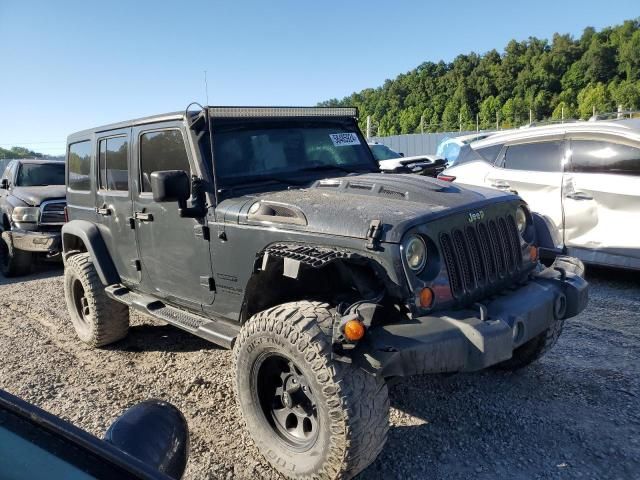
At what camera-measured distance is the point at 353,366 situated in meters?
2.49

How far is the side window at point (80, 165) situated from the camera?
16.4ft

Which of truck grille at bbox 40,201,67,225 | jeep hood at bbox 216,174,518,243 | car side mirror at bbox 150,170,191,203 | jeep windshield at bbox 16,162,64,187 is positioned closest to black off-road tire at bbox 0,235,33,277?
truck grille at bbox 40,201,67,225

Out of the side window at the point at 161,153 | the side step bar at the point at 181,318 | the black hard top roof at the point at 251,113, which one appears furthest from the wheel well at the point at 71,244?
the side window at the point at 161,153

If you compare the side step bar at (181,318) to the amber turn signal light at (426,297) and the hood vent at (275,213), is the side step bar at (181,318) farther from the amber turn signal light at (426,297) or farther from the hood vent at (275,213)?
the amber turn signal light at (426,297)

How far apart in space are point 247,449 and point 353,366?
3.63ft

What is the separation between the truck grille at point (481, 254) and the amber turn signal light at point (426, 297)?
0.62 ft

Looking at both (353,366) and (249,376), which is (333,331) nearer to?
(353,366)

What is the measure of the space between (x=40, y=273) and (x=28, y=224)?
3.42ft

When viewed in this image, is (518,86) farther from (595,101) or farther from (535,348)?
(535,348)

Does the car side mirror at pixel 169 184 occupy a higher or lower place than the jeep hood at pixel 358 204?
higher

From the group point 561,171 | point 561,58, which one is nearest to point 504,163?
point 561,171

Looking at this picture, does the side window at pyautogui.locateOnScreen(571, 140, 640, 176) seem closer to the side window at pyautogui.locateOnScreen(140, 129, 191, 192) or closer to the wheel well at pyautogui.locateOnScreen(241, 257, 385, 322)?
the wheel well at pyautogui.locateOnScreen(241, 257, 385, 322)

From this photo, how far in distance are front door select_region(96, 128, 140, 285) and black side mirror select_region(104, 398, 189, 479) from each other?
274 cm

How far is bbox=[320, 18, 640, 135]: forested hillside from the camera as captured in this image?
51.2 m
